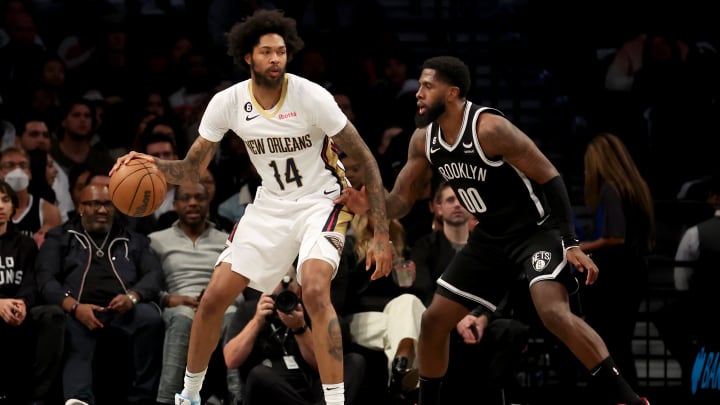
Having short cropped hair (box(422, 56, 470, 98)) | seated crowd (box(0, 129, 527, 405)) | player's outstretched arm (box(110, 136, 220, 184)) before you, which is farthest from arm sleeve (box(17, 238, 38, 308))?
short cropped hair (box(422, 56, 470, 98))

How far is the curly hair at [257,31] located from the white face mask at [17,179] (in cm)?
266

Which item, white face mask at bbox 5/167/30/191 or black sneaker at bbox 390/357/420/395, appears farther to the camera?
white face mask at bbox 5/167/30/191

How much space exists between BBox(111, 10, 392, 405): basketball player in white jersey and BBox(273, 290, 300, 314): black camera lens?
0.64m

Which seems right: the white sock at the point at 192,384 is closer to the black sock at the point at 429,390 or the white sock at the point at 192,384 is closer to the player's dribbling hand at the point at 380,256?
the player's dribbling hand at the point at 380,256

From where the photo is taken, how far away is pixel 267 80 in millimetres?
5773

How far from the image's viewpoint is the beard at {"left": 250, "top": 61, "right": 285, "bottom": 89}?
18.9 feet

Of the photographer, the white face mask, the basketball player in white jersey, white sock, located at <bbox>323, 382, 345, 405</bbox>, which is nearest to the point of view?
white sock, located at <bbox>323, 382, 345, 405</bbox>

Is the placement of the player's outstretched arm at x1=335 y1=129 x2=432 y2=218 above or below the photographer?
above

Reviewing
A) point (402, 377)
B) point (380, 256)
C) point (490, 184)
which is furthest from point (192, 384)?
point (490, 184)

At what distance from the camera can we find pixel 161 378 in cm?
707

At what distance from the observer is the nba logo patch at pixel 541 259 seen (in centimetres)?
571

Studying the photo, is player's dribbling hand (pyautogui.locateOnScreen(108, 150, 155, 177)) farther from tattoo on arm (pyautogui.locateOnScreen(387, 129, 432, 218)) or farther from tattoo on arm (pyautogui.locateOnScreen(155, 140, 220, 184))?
tattoo on arm (pyautogui.locateOnScreen(387, 129, 432, 218))

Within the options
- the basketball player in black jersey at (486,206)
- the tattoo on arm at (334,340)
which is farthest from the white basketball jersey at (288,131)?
the tattoo on arm at (334,340)

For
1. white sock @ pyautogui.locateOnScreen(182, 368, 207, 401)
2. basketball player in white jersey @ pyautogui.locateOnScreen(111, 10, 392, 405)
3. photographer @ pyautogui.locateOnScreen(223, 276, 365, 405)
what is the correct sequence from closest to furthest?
basketball player in white jersey @ pyautogui.locateOnScreen(111, 10, 392, 405) < white sock @ pyautogui.locateOnScreen(182, 368, 207, 401) < photographer @ pyautogui.locateOnScreen(223, 276, 365, 405)
